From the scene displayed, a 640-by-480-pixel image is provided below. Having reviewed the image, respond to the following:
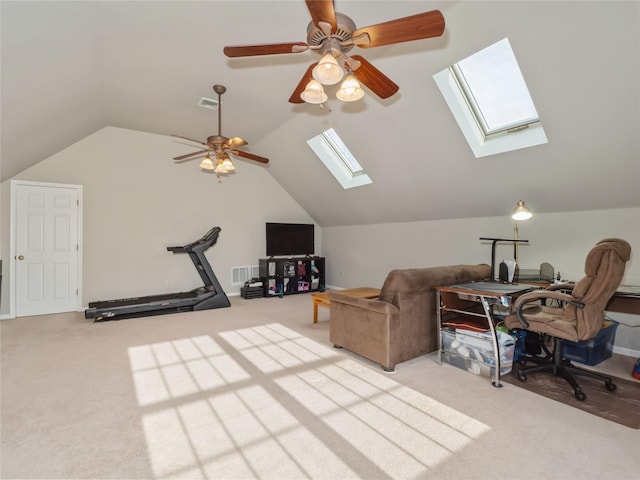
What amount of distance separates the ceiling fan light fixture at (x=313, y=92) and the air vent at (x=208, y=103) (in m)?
2.45

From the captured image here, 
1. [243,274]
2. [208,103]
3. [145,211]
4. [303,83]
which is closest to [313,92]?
[303,83]

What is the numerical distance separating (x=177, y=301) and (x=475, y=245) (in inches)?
187

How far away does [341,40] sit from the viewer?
5.99ft

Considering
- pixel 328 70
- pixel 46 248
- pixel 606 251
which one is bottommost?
pixel 606 251

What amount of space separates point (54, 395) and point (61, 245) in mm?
3398

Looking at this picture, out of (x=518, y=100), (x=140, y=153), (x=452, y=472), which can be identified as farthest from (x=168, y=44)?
(x=452, y=472)

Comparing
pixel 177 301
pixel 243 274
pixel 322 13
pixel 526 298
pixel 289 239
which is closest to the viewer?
pixel 322 13

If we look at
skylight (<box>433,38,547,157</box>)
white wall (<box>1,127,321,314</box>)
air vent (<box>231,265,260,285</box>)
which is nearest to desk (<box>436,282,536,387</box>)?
skylight (<box>433,38,547,157</box>)

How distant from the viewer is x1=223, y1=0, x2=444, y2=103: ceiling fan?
1.60 meters

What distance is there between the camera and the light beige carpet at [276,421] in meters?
1.61

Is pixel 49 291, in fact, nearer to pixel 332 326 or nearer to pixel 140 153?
pixel 140 153

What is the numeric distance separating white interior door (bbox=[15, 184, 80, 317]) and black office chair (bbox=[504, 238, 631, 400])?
6.08 meters

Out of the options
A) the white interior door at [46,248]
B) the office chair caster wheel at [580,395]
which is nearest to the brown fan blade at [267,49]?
the office chair caster wheel at [580,395]

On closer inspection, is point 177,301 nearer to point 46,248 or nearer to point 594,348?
point 46,248
